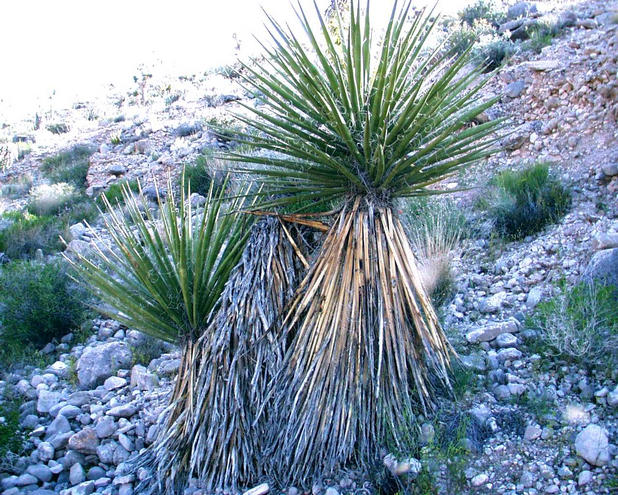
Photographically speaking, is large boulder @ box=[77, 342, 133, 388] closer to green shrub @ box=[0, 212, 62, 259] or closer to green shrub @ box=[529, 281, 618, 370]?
green shrub @ box=[0, 212, 62, 259]

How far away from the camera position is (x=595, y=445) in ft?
10.8

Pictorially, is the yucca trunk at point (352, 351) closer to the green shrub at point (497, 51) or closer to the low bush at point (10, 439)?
the low bush at point (10, 439)

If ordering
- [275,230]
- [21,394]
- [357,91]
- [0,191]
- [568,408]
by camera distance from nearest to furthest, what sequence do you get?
[357,91] < [568,408] < [275,230] < [21,394] < [0,191]

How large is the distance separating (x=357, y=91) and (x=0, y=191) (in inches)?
573

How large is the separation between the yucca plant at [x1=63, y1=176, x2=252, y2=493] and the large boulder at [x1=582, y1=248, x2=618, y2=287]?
126 inches

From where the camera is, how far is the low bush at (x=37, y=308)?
6.85m

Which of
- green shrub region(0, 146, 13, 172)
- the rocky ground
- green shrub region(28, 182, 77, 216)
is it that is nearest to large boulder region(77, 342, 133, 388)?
the rocky ground

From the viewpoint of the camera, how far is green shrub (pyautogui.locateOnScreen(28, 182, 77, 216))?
1220cm

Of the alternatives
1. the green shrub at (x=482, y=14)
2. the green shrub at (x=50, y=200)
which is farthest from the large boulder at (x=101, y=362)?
the green shrub at (x=482, y=14)

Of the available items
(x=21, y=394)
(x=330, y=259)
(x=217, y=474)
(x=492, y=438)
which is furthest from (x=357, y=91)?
(x=21, y=394)

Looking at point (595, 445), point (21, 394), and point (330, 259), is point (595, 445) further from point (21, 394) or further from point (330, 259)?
point (21, 394)

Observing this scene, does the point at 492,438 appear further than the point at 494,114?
No

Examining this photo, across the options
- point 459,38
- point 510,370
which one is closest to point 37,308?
point 510,370

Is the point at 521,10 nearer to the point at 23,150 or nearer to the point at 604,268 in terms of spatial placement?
the point at 604,268
